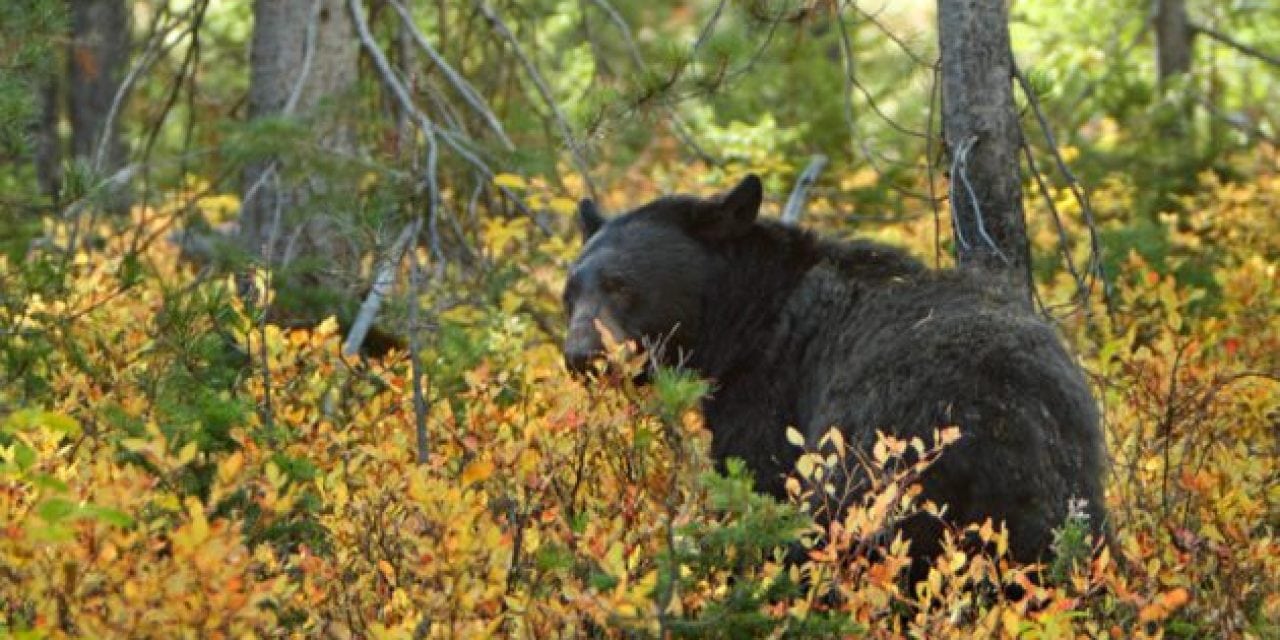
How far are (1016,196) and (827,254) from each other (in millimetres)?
732

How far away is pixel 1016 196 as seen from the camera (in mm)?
6352

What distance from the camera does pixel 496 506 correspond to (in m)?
4.93

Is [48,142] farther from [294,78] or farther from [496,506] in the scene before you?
[496,506]

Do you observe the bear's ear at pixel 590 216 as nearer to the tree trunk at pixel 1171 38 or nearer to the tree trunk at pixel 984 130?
the tree trunk at pixel 984 130

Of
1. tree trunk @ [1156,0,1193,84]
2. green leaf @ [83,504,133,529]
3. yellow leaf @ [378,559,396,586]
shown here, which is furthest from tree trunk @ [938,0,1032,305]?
tree trunk @ [1156,0,1193,84]

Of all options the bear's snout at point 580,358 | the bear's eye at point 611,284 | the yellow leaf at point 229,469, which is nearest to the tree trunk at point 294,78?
the bear's eye at point 611,284

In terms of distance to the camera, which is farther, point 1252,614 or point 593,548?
point 1252,614

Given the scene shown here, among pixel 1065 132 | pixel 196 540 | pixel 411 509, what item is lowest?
pixel 1065 132

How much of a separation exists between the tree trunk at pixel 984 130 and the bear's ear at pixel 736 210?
27.3 inches

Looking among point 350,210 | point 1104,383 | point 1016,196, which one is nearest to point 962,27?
point 1016,196

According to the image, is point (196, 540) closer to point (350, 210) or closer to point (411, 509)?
point (411, 509)

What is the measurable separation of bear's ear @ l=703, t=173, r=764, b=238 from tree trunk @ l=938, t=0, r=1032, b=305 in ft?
2.28

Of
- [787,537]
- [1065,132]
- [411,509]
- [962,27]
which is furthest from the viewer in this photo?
[1065,132]

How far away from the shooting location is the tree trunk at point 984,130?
629 cm
